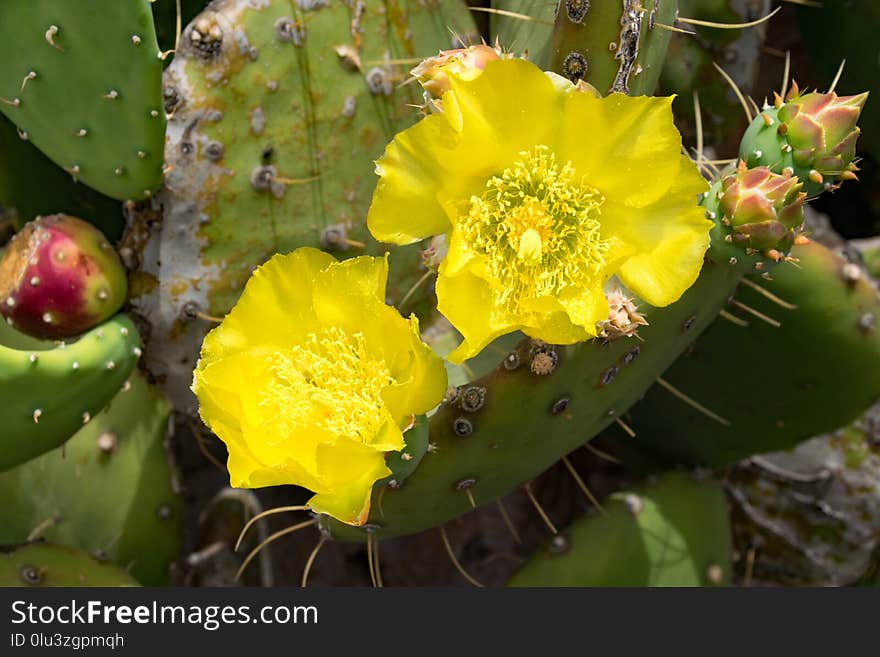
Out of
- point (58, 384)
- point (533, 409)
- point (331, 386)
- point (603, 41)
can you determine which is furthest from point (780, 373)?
point (58, 384)

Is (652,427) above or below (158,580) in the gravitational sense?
above

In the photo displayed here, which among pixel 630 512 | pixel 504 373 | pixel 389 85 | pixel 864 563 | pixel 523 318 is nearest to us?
pixel 523 318

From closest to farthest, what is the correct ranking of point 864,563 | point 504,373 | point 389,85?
point 504,373 → point 389,85 → point 864,563

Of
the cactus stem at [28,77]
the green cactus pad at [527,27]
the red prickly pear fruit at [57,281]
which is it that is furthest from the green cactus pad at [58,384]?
the green cactus pad at [527,27]

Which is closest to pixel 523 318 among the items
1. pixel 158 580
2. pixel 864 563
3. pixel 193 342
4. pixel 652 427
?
pixel 193 342

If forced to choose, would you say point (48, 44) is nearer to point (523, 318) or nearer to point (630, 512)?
point (523, 318)

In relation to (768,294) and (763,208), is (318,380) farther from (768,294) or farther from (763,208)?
(768,294)

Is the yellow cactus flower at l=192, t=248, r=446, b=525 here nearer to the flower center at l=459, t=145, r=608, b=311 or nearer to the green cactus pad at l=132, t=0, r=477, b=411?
the flower center at l=459, t=145, r=608, b=311
